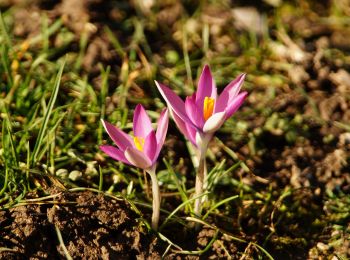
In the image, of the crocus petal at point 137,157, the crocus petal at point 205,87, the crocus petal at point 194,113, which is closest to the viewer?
the crocus petal at point 137,157

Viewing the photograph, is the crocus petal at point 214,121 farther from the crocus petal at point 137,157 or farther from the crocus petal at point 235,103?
the crocus petal at point 137,157

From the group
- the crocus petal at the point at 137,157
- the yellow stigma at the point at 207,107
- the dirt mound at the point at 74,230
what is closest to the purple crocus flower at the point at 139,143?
the crocus petal at the point at 137,157

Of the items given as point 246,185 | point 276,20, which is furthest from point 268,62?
point 246,185

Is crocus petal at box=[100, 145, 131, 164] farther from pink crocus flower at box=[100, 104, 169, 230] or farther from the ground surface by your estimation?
the ground surface

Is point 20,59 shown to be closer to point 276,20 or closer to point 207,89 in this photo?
point 207,89

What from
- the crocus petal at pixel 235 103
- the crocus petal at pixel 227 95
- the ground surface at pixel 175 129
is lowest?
the ground surface at pixel 175 129

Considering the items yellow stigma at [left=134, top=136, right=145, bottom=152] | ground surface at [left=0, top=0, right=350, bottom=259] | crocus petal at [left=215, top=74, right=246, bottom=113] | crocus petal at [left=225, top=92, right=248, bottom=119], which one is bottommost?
ground surface at [left=0, top=0, right=350, bottom=259]

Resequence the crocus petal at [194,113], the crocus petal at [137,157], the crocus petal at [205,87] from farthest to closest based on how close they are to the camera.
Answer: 1. the crocus petal at [205,87]
2. the crocus petal at [194,113]
3. the crocus petal at [137,157]

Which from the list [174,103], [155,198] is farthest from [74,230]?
[174,103]

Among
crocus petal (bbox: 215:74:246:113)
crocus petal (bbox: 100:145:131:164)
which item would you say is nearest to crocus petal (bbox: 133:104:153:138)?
crocus petal (bbox: 100:145:131:164)

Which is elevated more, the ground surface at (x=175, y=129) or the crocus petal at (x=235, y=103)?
the crocus petal at (x=235, y=103)
